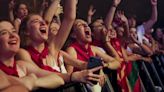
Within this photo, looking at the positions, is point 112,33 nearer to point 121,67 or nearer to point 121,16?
point 121,16

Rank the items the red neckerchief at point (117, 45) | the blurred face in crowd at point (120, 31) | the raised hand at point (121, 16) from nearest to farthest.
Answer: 1. the red neckerchief at point (117, 45)
2. the blurred face in crowd at point (120, 31)
3. the raised hand at point (121, 16)

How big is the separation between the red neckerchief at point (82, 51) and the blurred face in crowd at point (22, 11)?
1.46 feet

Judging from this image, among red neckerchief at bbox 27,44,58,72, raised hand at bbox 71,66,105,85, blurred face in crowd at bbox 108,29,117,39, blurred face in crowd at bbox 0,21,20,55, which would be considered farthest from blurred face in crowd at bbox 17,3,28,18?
raised hand at bbox 71,66,105,85

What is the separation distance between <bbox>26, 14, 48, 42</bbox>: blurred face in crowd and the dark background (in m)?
0.72

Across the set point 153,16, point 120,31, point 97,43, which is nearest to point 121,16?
point 120,31

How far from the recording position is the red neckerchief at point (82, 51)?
101 inches

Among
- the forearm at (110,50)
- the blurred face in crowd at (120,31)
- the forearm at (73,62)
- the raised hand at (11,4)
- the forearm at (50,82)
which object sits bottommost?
the forearm at (110,50)

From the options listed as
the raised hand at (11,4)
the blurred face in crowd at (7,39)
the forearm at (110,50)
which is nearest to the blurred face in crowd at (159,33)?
the forearm at (110,50)

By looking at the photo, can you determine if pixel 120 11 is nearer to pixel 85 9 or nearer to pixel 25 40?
pixel 85 9

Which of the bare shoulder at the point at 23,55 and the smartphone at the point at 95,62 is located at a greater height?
the smartphone at the point at 95,62

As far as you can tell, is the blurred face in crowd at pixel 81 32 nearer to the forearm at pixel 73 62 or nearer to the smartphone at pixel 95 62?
the forearm at pixel 73 62

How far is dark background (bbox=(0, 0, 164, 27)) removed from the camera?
3.02 meters

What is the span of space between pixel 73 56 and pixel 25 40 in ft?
1.49

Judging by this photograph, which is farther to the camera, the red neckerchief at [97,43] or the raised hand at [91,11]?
the raised hand at [91,11]
